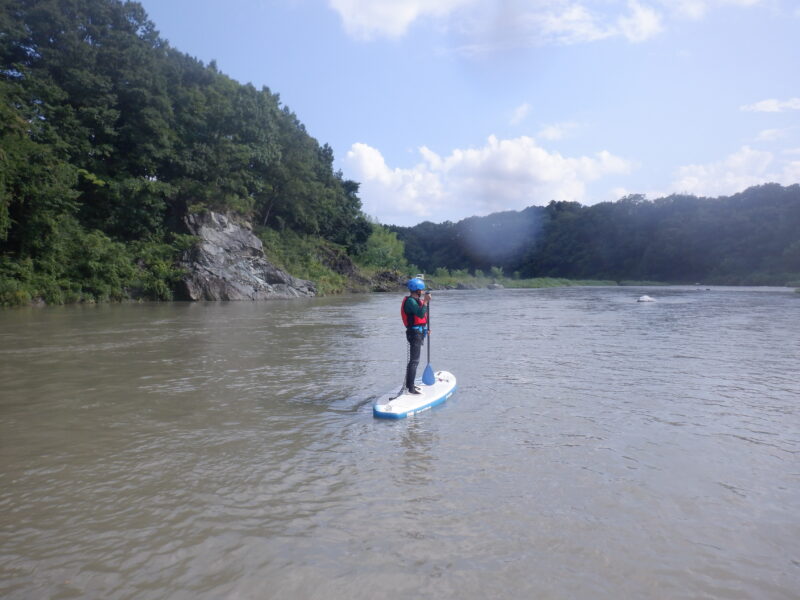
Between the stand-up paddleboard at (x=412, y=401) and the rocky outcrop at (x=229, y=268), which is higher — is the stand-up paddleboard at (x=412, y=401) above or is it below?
below

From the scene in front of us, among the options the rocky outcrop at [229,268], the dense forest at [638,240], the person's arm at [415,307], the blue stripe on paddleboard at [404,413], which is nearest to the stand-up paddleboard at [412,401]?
the blue stripe on paddleboard at [404,413]

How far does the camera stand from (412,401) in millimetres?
7500

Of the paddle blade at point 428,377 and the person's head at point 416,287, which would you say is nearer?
the person's head at point 416,287

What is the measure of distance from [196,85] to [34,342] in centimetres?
3642

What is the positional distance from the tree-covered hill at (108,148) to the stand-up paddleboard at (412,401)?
24.9 m

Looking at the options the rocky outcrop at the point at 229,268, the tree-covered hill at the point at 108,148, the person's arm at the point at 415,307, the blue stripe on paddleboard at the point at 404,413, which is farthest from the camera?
the rocky outcrop at the point at 229,268

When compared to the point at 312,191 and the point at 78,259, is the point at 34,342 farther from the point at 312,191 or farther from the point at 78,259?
the point at 312,191

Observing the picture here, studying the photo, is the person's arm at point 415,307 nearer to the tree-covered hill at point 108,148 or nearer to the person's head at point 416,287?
the person's head at point 416,287

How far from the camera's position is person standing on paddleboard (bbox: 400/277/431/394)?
7.96m

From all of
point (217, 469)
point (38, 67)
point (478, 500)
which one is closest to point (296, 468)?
point (217, 469)

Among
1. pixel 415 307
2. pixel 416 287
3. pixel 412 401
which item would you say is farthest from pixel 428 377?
pixel 416 287

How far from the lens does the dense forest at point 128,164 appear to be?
27172 mm

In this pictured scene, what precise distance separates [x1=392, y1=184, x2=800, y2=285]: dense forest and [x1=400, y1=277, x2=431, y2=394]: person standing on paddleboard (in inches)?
3075

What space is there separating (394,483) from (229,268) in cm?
3487
